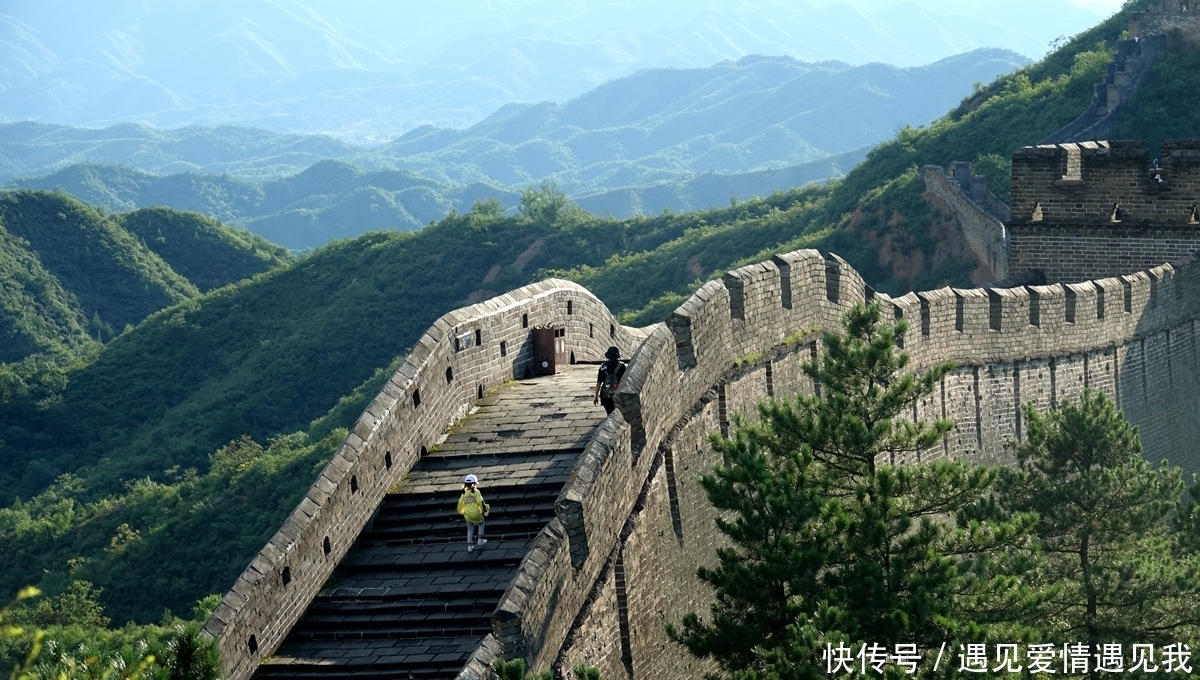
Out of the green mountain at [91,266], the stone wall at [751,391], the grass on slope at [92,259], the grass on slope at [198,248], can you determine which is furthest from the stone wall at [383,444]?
the grass on slope at [198,248]

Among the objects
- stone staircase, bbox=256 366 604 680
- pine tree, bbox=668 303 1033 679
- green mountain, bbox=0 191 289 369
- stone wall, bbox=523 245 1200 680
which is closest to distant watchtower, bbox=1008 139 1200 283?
stone wall, bbox=523 245 1200 680

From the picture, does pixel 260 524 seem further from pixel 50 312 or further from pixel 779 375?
pixel 50 312

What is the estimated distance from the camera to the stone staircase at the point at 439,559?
1241 centimetres

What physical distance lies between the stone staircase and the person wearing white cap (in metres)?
0.09

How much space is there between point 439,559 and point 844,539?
2.74 meters

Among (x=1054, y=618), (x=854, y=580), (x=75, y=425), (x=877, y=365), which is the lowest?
(x=75, y=425)

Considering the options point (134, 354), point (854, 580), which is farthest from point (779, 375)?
point (134, 354)

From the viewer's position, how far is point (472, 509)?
43.5 ft

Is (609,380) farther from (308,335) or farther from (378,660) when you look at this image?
(308,335)

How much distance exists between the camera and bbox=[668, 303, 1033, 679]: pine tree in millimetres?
12336

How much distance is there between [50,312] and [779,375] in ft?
212

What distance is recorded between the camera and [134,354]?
64.4m

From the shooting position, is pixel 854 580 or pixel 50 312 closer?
pixel 854 580

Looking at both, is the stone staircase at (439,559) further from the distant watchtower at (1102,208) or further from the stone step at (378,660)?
the distant watchtower at (1102,208)
